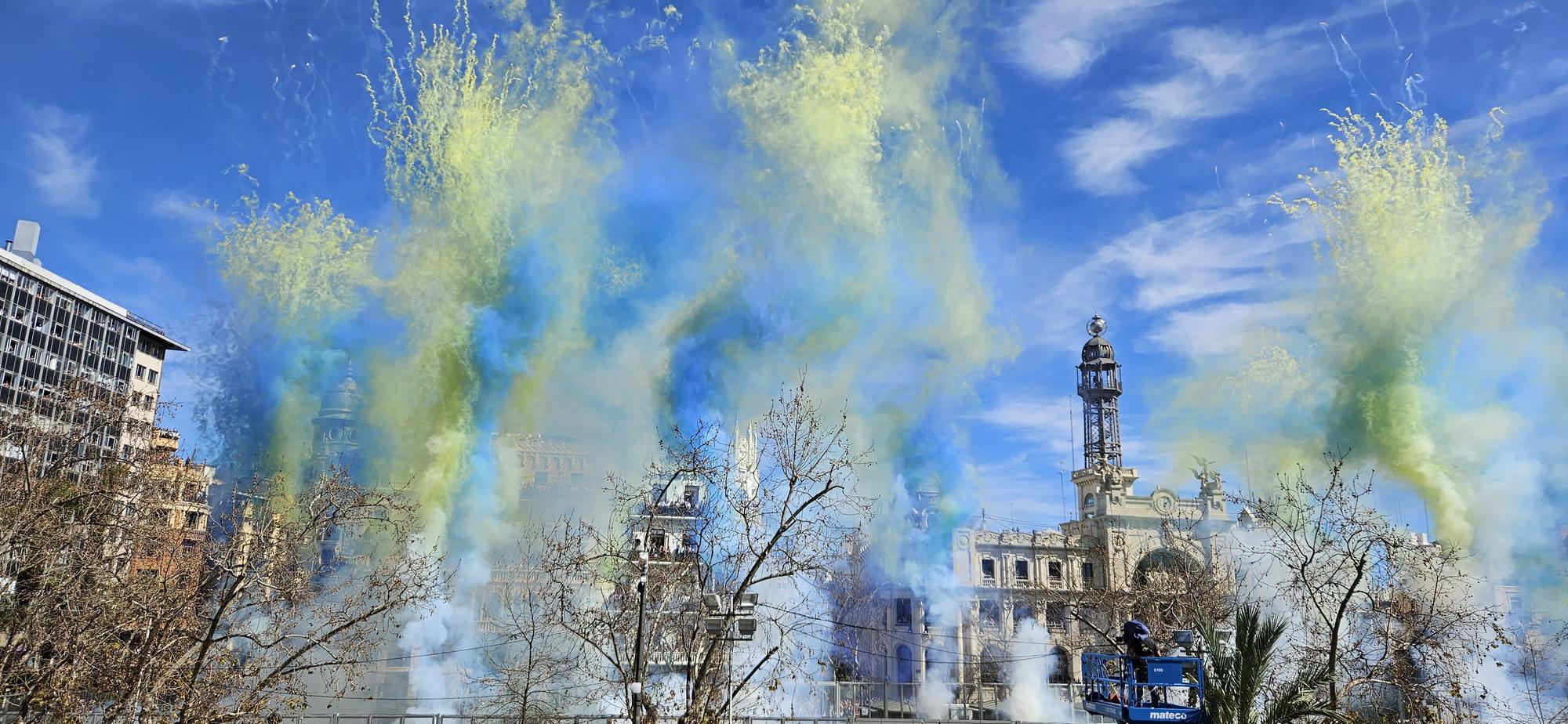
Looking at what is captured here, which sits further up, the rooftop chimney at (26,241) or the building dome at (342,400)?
the rooftop chimney at (26,241)

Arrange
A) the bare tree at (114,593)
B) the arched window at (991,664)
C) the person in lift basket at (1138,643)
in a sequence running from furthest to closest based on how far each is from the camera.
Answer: the arched window at (991,664) → the bare tree at (114,593) → the person in lift basket at (1138,643)

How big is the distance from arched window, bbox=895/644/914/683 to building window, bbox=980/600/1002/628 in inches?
223

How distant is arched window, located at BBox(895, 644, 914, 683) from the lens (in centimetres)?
7225

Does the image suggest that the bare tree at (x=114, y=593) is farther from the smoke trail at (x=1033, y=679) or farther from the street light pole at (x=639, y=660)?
the smoke trail at (x=1033, y=679)

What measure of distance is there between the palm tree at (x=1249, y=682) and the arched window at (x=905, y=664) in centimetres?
5745

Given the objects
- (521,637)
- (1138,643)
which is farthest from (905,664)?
(1138,643)

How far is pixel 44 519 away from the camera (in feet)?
75.8

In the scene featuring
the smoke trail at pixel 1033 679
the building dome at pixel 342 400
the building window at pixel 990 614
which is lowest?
the smoke trail at pixel 1033 679

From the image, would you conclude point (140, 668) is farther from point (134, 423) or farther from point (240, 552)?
point (134, 423)

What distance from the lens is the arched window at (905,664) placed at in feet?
237

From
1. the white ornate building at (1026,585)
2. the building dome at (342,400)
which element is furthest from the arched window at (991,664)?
the building dome at (342,400)

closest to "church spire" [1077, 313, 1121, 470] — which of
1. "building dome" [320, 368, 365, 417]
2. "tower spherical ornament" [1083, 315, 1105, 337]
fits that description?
"tower spherical ornament" [1083, 315, 1105, 337]

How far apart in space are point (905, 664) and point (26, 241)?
71.9m

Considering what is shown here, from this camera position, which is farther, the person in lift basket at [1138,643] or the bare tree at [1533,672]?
the bare tree at [1533,672]
